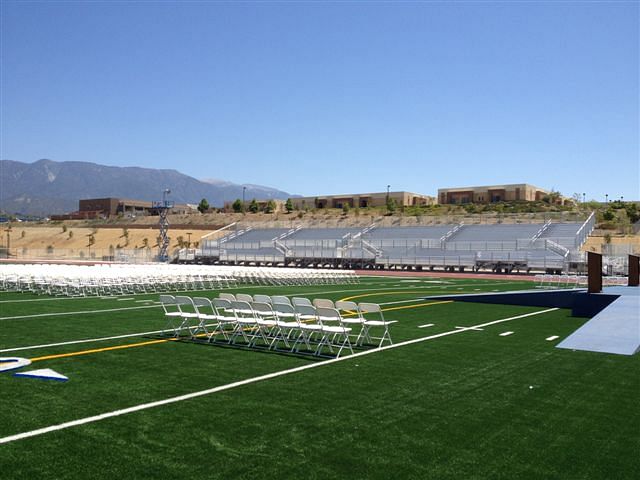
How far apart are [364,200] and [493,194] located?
877 inches

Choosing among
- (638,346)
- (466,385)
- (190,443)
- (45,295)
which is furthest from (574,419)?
(45,295)

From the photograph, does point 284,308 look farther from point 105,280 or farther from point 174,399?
point 105,280

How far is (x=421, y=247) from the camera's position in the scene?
157 ft

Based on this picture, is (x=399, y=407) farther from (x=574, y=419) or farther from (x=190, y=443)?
(x=190, y=443)

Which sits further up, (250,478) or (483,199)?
(483,199)

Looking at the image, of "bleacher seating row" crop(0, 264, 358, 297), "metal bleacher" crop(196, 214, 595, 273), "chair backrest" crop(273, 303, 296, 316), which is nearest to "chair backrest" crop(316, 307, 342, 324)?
"chair backrest" crop(273, 303, 296, 316)

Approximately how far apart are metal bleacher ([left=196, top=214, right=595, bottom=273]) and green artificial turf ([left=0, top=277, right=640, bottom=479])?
31905 millimetres

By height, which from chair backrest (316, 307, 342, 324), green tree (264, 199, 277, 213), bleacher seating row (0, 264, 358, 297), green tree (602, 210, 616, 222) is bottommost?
bleacher seating row (0, 264, 358, 297)

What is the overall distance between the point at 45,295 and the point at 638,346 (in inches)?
730

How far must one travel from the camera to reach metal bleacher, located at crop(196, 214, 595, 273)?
42031mm

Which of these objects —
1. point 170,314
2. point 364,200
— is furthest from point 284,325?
point 364,200

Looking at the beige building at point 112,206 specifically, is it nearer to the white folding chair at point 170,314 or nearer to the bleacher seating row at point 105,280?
the bleacher seating row at point 105,280

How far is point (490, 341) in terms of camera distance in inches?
452

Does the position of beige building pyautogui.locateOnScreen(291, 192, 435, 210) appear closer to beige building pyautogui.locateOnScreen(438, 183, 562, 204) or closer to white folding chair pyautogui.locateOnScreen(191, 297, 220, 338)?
beige building pyautogui.locateOnScreen(438, 183, 562, 204)
